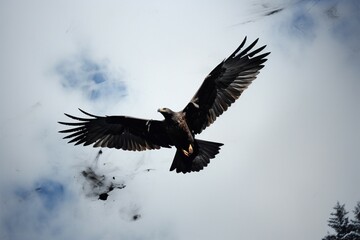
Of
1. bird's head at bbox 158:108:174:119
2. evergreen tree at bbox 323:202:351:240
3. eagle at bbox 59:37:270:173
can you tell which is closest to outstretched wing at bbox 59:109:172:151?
eagle at bbox 59:37:270:173

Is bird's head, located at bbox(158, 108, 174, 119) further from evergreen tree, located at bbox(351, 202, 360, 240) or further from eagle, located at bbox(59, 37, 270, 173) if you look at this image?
evergreen tree, located at bbox(351, 202, 360, 240)

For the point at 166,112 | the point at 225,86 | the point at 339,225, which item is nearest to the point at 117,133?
the point at 166,112

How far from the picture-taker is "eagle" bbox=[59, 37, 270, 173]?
13.4 metres

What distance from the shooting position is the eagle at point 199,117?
1341 centimetres

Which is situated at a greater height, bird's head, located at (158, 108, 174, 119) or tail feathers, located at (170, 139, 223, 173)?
bird's head, located at (158, 108, 174, 119)

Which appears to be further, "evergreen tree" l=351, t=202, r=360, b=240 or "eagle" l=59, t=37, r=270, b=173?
"evergreen tree" l=351, t=202, r=360, b=240

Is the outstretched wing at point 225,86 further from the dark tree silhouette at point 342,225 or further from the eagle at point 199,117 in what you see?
the dark tree silhouette at point 342,225

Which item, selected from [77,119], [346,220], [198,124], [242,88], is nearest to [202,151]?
[198,124]

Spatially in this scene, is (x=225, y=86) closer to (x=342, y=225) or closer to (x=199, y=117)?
(x=199, y=117)

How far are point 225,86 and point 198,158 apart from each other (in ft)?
6.23

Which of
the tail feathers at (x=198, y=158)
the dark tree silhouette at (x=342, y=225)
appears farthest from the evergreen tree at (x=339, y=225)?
the tail feathers at (x=198, y=158)

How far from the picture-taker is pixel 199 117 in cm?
1373

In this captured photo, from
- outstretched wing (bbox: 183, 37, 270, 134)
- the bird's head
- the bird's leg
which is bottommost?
the bird's leg

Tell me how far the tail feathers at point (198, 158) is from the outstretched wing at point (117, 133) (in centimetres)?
76
